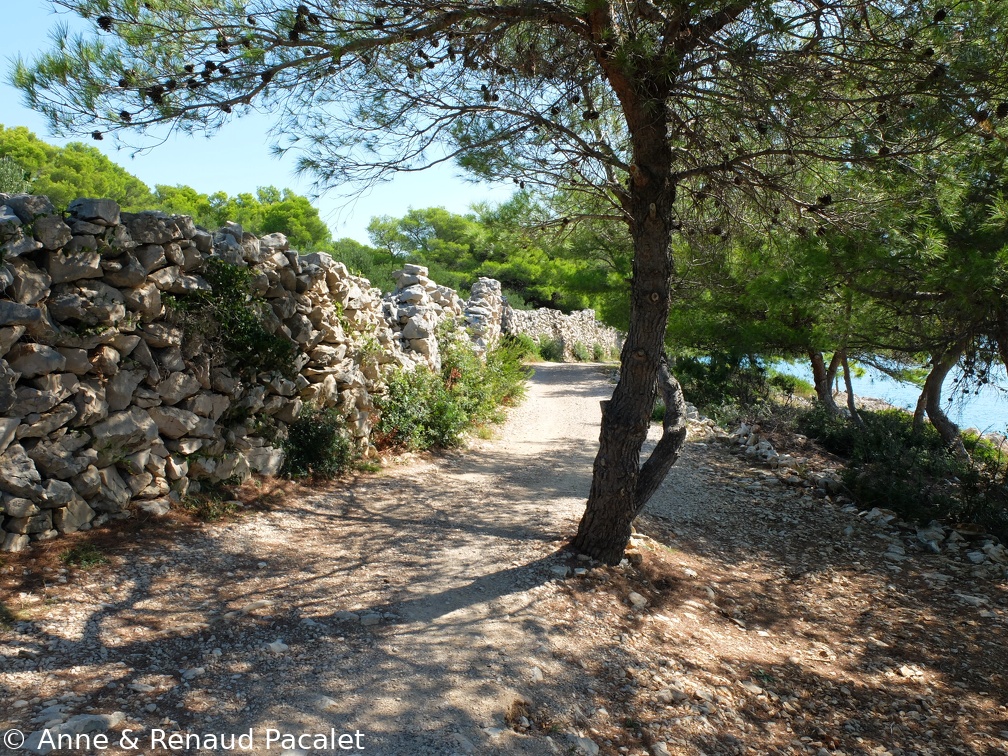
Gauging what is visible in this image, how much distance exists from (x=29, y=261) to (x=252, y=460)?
2.23 meters

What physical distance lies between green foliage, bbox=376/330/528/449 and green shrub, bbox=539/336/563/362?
1107cm

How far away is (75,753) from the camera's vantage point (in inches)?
94.4

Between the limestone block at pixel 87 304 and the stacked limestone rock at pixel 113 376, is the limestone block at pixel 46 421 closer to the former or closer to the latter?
the stacked limestone rock at pixel 113 376

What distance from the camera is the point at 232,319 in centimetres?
544

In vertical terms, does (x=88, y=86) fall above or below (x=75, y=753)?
above

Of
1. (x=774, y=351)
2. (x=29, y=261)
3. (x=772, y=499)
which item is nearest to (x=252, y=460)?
(x=29, y=261)

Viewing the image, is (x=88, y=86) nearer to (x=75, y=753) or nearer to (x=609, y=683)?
(x=75, y=753)

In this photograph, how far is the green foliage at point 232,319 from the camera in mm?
5098

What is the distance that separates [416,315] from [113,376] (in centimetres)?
536

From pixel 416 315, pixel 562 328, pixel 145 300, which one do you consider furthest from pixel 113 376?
pixel 562 328

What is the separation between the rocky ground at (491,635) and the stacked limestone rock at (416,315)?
3159mm

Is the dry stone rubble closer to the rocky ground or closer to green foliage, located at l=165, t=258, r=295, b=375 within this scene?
green foliage, located at l=165, t=258, r=295, b=375

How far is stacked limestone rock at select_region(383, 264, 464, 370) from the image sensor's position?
9329 mm

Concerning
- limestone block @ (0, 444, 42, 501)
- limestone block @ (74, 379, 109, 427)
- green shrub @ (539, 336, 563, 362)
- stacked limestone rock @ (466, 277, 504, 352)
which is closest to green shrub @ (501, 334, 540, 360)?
green shrub @ (539, 336, 563, 362)
